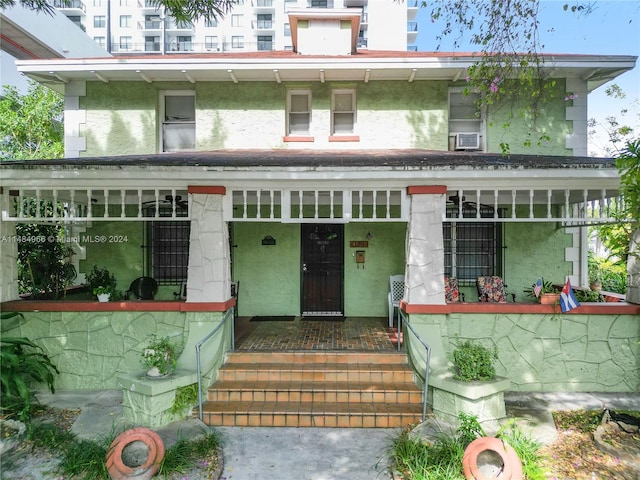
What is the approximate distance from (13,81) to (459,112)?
55.1 ft

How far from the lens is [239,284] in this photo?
8.42m

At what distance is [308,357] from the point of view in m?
5.79

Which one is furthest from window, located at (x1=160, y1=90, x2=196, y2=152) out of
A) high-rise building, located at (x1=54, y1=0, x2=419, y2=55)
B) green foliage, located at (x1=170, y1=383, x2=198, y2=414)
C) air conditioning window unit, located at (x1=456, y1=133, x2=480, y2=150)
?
high-rise building, located at (x1=54, y1=0, x2=419, y2=55)

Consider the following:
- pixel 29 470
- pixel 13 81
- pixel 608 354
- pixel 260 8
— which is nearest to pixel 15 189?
pixel 29 470

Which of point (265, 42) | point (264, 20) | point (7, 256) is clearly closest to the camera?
point (7, 256)

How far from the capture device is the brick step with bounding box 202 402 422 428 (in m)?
4.82

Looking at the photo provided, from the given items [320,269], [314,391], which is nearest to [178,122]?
[320,269]

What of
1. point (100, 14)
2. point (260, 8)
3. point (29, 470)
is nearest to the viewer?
point (29, 470)

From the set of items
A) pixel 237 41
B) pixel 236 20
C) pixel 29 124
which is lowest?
pixel 29 124

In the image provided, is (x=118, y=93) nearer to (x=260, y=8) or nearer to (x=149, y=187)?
(x=149, y=187)

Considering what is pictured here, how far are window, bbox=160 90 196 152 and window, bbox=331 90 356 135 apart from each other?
324 cm

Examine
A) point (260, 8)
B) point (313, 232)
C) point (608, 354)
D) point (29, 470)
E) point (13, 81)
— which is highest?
point (260, 8)

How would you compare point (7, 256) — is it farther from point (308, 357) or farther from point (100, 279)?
point (308, 357)

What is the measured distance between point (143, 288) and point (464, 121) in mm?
7966
